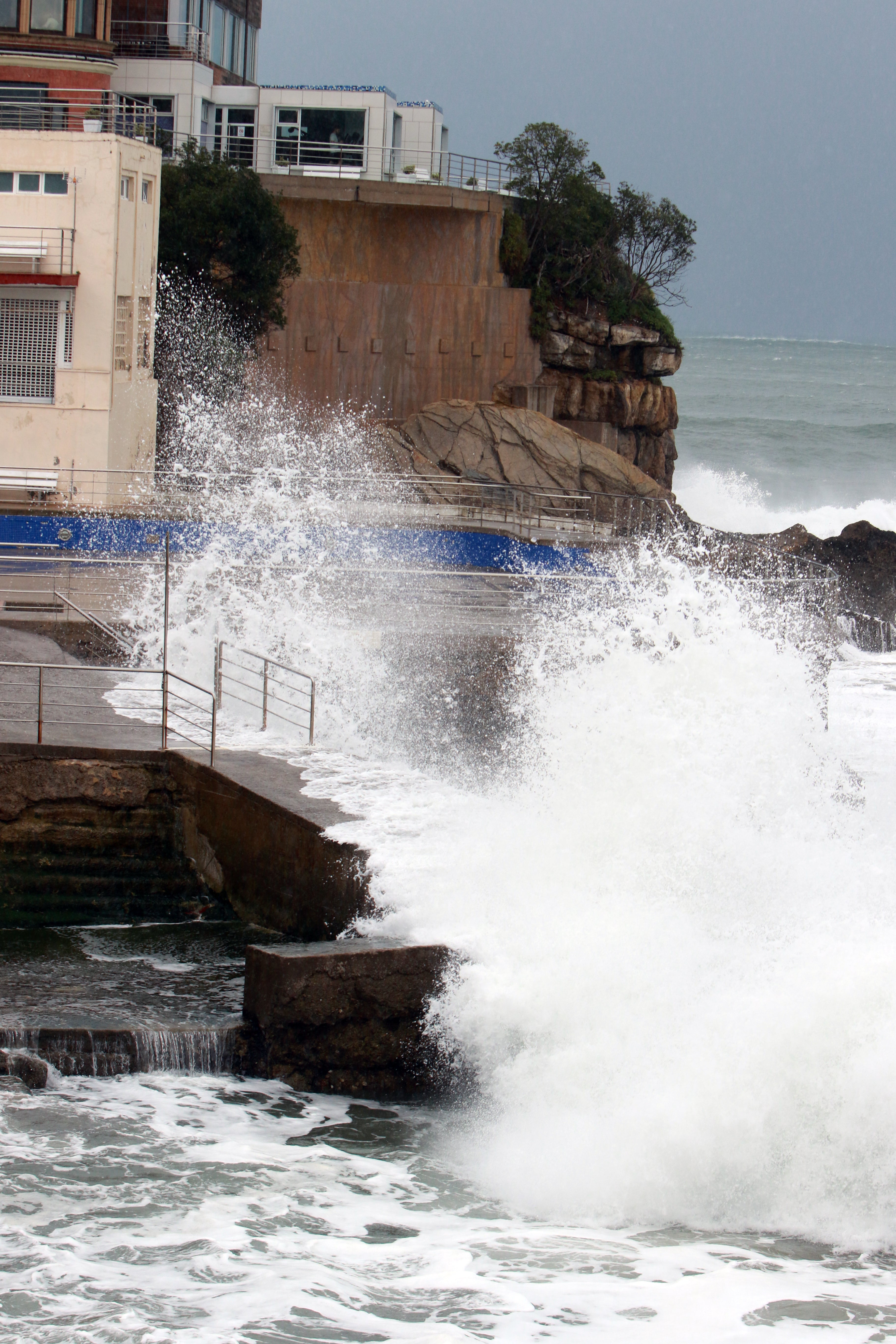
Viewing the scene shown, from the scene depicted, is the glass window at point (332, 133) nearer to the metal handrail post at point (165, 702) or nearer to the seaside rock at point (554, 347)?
the seaside rock at point (554, 347)

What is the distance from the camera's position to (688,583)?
1267 centimetres

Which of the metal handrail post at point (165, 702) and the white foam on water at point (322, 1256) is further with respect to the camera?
the metal handrail post at point (165, 702)

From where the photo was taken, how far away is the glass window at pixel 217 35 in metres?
39.3

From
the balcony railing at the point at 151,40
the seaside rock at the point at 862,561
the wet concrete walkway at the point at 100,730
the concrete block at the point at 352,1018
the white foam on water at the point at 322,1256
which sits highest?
the balcony railing at the point at 151,40

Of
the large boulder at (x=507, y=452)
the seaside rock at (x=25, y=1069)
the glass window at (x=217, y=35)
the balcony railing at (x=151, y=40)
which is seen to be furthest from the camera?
the glass window at (x=217, y=35)

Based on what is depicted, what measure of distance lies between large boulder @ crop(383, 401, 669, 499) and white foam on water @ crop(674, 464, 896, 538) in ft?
45.6

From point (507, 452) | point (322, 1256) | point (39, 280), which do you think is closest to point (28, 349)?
point (39, 280)

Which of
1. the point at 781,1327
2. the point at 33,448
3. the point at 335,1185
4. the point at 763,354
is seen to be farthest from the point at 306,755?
the point at 763,354

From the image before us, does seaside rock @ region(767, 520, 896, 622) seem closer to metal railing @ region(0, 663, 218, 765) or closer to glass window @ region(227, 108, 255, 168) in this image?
metal railing @ region(0, 663, 218, 765)

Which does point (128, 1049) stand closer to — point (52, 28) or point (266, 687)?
point (266, 687)

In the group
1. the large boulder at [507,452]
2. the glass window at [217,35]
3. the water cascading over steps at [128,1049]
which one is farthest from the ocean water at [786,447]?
the water cascading over steps at [128,1049]

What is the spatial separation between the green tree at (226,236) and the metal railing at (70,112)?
1260 millimetres

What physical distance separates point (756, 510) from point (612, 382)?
62.7 ft

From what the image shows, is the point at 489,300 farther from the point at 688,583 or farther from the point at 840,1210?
the point at 840,1210
